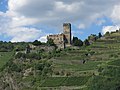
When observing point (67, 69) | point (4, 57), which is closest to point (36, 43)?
point (4, 57)

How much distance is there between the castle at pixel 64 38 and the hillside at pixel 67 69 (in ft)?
26.1

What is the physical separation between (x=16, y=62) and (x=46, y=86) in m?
18.8

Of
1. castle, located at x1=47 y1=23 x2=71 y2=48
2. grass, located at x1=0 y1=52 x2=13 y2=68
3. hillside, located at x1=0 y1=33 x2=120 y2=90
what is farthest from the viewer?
castle, located at x1=47 y1=23 x2=71 y2=48

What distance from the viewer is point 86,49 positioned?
8869cm

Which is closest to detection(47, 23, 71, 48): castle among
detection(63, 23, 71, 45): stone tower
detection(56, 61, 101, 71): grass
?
detection(63, 23, 71, 45): stone tower

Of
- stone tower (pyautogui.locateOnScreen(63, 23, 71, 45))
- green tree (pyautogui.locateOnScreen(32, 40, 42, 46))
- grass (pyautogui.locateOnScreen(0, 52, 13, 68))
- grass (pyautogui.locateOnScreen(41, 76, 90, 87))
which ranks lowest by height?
grass (pyautogui.locateOnScreen(41, 76, 90, 87))

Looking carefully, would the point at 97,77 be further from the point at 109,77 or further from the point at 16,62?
the point at 16,62

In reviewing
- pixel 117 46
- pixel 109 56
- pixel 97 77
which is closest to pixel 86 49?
pixel 117 46

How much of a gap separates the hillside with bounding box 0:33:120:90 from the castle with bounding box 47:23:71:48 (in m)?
7.94

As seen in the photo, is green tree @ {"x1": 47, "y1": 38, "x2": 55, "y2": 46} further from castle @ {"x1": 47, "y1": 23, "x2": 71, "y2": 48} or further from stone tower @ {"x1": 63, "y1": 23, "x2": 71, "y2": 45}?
stone tower @ {"x1": 63, "y1": 23, "x2": 71, "y2": 45}

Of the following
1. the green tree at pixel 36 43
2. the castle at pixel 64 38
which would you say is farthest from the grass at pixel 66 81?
the green tree at pixel 36 43

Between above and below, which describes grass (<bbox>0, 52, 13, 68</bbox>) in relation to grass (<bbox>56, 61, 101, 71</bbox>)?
above

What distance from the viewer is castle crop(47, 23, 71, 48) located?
99312 mm

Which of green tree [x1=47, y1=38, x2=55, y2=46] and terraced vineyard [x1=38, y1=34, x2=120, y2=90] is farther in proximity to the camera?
green tree [x1=47, y1=38, x2=55, y2=46]
